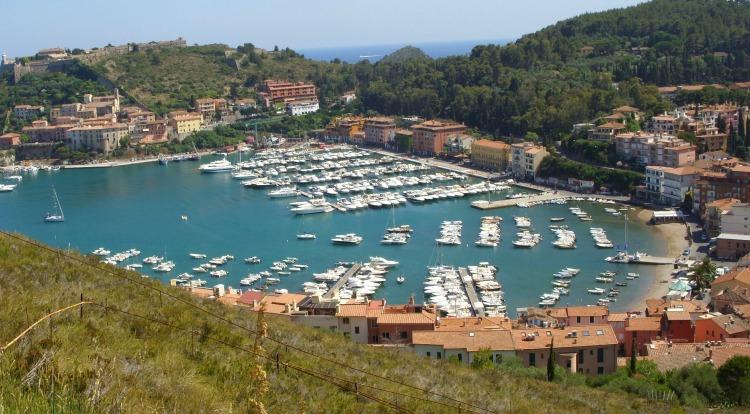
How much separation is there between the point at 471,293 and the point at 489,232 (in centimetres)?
423

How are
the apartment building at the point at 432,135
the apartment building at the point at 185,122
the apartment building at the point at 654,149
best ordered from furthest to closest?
the apartment building at the point at 185,122 → the apartment building at the point at 432,135 → the apartment building at the point at 654,149

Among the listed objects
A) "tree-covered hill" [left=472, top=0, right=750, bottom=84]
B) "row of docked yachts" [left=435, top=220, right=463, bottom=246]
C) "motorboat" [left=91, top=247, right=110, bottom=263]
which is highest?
"tree-covered hill" [left=472, top=0, right=750, bottom=84]

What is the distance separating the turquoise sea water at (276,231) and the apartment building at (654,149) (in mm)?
2471

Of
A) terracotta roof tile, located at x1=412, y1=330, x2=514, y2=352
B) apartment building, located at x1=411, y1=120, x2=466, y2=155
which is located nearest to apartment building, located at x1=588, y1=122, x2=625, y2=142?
apartment building, located at x1=411, y1=120, x2=466, y2=155

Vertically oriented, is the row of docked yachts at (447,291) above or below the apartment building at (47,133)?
below

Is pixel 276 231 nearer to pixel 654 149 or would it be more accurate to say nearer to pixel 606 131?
pixel 654 149

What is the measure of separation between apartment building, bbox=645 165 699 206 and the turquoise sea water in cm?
141

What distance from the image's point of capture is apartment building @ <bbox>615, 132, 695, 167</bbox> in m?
20.9

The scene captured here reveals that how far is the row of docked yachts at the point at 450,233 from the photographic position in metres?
16.8

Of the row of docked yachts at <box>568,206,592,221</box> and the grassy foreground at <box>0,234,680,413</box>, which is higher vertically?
the grassy foreground at <box>0,234,680,413</box>

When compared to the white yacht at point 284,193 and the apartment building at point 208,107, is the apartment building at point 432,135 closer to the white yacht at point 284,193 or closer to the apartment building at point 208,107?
the white yacht at point 284,193

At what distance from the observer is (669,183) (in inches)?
777

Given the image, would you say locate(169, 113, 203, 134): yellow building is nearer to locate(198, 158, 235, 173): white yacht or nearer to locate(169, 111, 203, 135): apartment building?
locate(169, 111, 203, 135): apartment building

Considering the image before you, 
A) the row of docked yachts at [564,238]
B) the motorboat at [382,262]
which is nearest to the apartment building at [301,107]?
the row of docked yachts at [564,238]
